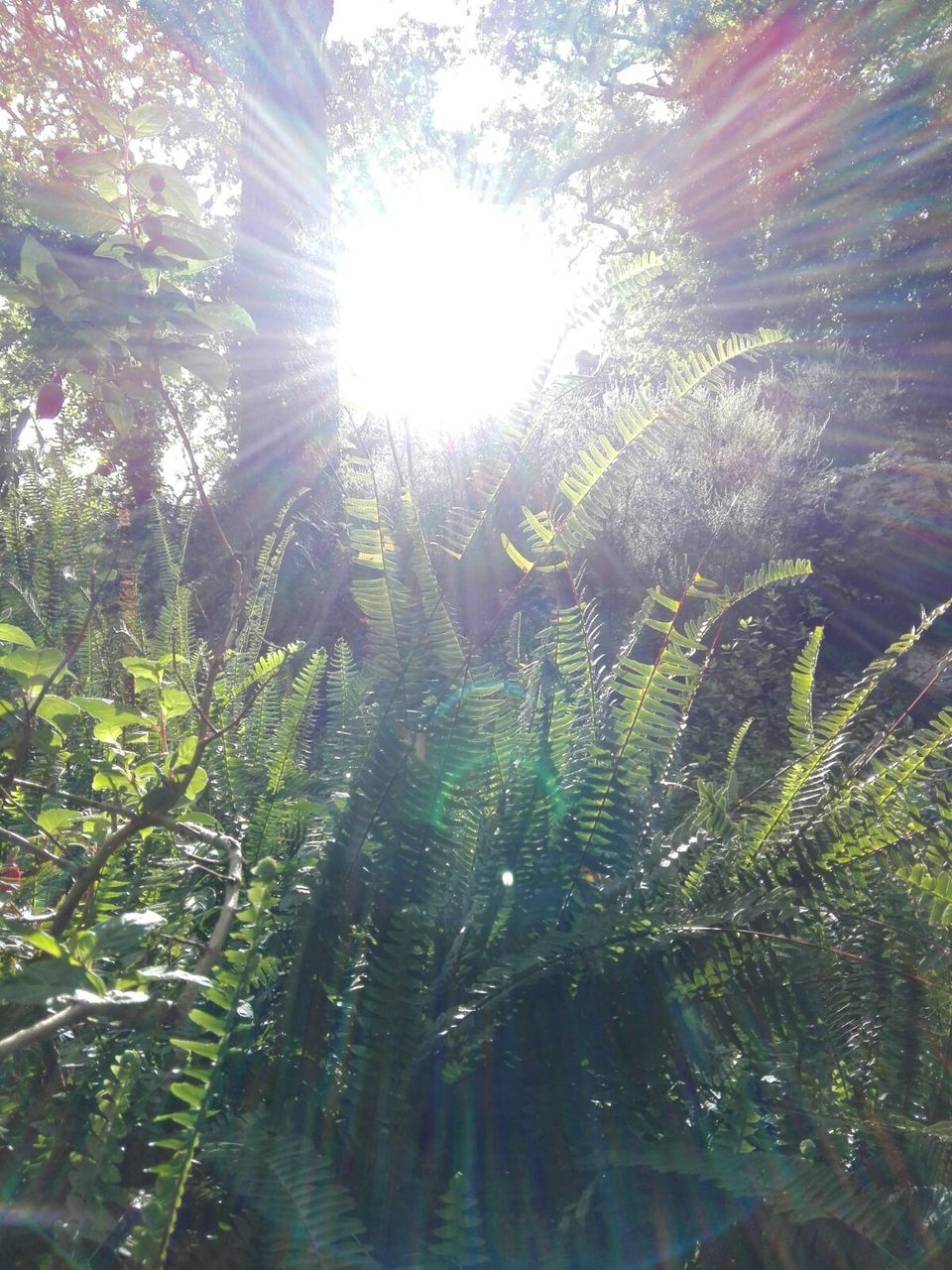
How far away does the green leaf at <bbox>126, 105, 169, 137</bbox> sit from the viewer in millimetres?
961

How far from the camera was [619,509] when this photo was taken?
173 inches

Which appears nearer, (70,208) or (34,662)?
(34,662)

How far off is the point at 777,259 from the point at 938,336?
276 cm

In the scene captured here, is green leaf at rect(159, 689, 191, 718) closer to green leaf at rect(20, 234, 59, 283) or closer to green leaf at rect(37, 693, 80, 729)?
green leaf at rect(37, 693, 80, 729)

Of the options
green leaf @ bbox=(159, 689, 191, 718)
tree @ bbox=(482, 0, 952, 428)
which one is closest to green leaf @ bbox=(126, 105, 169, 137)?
green leaf @ bbox=(159, 689, 191, 718)

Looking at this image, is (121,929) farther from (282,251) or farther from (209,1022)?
(282,251)

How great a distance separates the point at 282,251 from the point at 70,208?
5.16m

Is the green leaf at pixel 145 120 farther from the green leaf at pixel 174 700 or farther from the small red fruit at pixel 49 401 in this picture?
the green leaf at pixel 174 700

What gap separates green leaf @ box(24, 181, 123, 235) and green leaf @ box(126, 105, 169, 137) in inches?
4.0

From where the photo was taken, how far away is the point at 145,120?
968 mm

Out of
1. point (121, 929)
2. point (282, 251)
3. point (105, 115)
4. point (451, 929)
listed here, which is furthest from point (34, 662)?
point (282, 251)

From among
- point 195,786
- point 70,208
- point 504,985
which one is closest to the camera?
point 504,985

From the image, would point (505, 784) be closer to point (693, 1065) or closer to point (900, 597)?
point (693, 1065)

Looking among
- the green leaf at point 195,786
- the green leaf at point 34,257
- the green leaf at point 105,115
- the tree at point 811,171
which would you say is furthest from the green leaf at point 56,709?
the tree at point 811,171
